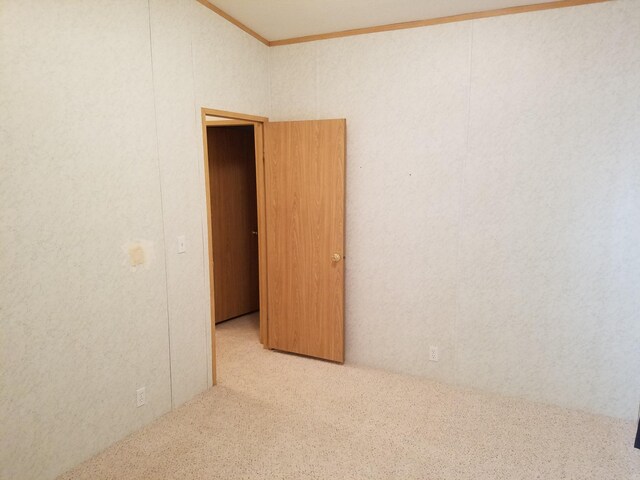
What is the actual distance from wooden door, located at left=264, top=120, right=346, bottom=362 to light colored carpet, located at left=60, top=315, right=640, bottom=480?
44 centimetres

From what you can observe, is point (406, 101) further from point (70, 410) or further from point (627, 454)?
point (70, 410)

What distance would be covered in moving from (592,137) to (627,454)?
191cm

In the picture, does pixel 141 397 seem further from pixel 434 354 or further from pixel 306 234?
pixel 434 354

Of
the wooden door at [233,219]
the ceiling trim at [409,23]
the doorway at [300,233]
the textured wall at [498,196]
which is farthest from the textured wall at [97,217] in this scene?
the wooden door at [233,219]

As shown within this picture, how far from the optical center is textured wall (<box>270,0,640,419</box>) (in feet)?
8.50

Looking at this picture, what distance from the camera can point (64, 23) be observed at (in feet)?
6.40

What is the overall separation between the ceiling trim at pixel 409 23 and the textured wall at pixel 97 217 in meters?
0.27

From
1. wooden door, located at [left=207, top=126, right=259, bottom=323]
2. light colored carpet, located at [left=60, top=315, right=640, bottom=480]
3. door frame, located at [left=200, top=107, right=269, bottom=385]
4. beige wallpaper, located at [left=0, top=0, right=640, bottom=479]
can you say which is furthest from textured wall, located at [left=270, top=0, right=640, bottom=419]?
wooden door, located at [left=207, top=126, right=259, bottom=323]

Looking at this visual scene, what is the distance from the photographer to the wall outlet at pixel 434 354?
3.17 meters

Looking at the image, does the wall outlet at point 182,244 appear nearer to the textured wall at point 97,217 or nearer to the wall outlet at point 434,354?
the textured wall at point 97,217

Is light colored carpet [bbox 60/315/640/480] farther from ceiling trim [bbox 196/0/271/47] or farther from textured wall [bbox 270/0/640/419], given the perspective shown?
ceiling trim [bbox 196/0/271/47]

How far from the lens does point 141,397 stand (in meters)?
2.51

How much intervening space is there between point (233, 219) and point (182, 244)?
179 centimetres

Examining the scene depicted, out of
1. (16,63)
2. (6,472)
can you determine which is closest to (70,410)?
(6,472)
